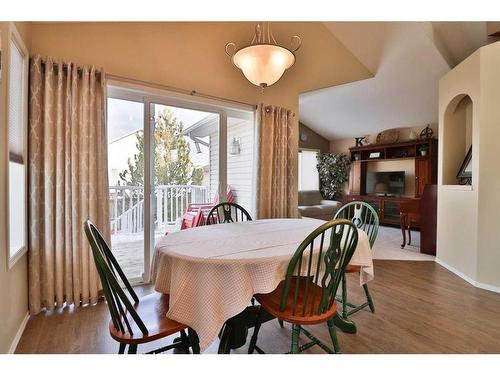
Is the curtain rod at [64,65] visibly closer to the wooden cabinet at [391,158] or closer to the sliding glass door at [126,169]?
the sliding glass door at [126,169]

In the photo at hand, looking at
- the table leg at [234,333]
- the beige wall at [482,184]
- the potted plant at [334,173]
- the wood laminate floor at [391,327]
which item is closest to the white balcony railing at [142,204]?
the wood laminate floor at [391,327]

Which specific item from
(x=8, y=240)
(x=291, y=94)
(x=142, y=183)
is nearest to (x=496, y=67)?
(x=291, y=94)

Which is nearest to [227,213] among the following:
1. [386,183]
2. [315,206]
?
[315,206]

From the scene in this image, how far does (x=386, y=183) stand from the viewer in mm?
6402

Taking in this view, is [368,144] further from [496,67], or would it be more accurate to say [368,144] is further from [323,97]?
[496,67]

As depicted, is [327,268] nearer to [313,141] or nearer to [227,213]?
[227,213]

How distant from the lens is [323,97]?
552 centimetres

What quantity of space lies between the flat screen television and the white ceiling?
115 cm

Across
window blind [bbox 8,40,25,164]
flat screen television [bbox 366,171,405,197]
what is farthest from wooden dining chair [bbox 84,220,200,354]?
flat screen television [bbox 366,171,405,197]

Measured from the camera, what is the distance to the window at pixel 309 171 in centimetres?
766

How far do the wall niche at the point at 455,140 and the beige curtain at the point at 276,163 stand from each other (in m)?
1.99

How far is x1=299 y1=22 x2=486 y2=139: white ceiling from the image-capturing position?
3576 millimetres

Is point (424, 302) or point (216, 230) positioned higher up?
point (216, 230)
